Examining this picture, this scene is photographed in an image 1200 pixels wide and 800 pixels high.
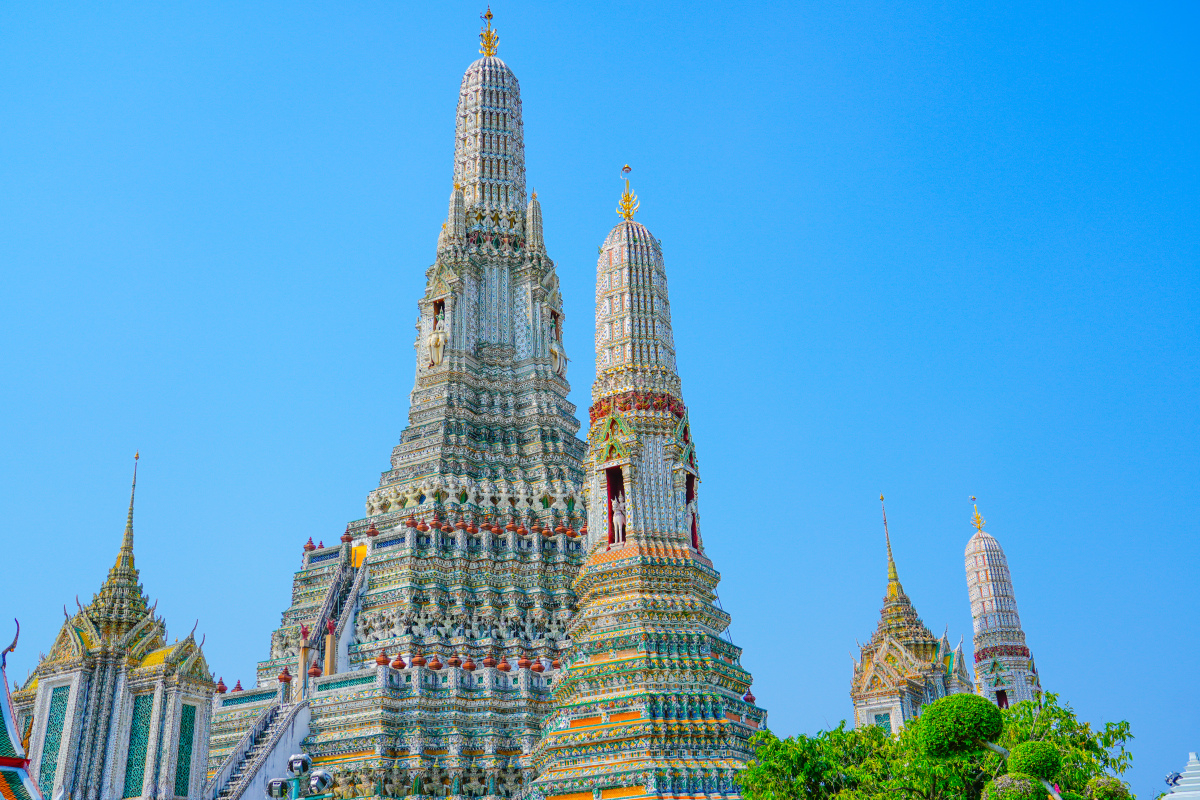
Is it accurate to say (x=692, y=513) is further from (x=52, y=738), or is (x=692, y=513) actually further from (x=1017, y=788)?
(x=52, y=738)

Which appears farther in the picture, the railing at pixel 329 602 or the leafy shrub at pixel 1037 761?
the railing at pixel 329 602

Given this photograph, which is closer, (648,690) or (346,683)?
(648,690)

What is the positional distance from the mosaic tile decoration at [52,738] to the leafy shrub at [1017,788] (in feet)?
62.8

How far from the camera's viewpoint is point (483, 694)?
30.4 m

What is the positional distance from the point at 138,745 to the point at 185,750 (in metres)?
0.97

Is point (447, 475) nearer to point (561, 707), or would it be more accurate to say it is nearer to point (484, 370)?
point (484, 370)

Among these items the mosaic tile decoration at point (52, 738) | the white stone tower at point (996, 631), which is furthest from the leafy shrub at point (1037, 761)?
the white stone tower at point (996, 631)

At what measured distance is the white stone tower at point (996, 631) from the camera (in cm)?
4116

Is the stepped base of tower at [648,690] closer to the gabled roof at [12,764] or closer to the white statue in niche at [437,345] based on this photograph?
the gabled roof at [12,764]

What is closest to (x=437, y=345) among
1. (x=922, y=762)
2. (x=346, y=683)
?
(x=346, y=683)

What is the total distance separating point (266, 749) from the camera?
28422mm

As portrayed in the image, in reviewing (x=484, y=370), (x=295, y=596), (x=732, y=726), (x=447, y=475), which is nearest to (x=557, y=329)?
(x=484, y=370)

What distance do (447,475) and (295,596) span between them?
605 centimetres

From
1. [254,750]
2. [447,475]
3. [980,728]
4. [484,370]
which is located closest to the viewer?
[980,728]
